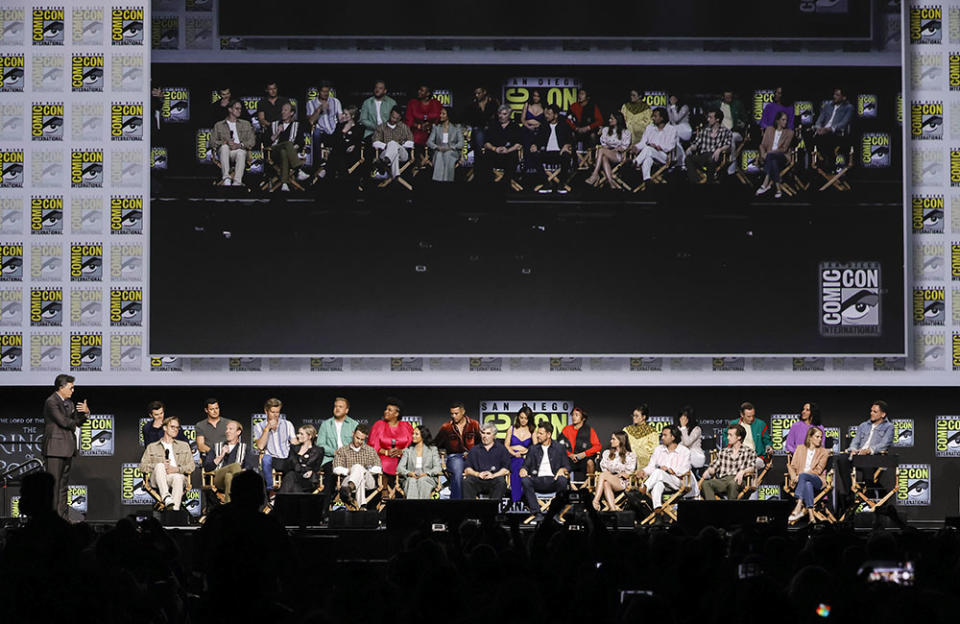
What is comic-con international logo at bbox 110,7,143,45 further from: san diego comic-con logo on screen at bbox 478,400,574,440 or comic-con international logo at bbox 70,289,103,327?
san diego comic-con logo on screen at bbox 478,400,574,440

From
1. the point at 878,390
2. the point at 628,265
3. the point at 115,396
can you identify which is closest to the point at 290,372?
the point at 115,396

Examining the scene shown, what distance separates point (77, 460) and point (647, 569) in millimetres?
12612

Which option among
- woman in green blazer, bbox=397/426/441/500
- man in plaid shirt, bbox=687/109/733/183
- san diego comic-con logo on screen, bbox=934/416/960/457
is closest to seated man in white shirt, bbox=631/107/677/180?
man in plaid shirt, bbox=687/109/733/183

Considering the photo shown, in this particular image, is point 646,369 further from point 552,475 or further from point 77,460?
point 77,460

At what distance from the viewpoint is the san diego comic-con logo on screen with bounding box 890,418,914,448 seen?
17.5 metres

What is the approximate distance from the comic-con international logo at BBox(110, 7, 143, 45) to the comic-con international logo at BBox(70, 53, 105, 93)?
0.35 m

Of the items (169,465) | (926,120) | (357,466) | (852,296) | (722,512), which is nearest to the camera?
(722,512)

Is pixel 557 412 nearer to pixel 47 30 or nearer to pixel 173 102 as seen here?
pixel 173 102

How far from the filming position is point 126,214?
17.4m

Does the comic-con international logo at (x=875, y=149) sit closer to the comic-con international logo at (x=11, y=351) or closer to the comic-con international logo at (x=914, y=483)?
the comic-con international logo at (x=914, y=483)

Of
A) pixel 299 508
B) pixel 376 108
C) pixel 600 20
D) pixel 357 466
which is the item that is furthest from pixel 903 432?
pixel 299 508

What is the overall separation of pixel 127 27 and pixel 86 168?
6.50 feet

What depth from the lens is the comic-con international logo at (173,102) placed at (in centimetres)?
1714

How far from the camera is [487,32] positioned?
17266 millimetres
